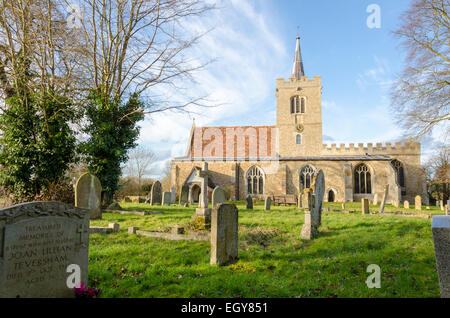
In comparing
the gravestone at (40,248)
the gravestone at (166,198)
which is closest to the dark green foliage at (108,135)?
the gravestone at (166,198)

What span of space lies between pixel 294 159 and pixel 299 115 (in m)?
6.12

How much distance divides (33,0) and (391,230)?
47.8 feet

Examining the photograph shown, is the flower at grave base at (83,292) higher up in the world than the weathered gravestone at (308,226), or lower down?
lower down

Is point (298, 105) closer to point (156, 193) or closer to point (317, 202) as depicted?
point (156, 193)

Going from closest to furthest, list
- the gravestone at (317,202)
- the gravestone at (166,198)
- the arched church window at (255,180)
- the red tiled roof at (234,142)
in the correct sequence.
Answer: the gravestone at (317,202) < the gravestone at (166,198) < the arched church window at (255,180) < the red tiled roof at (234,142)

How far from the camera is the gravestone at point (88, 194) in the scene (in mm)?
9180

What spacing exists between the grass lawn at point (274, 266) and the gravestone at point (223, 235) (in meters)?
0.21

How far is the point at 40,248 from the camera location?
3309 millimetres

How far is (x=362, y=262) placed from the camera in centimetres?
491

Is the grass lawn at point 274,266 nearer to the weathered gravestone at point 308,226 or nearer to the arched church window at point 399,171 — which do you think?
the weathered gravestone at point 308,226

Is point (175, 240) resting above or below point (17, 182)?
below

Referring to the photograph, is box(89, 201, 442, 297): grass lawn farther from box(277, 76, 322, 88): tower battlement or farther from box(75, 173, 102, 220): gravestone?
box(277, 76, 322, 88): tower battlement
